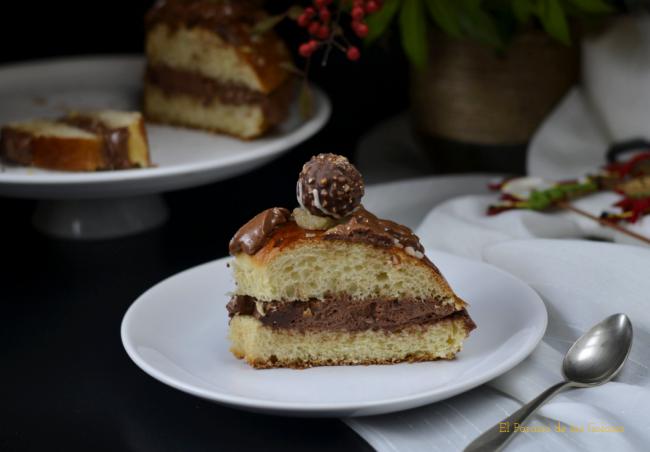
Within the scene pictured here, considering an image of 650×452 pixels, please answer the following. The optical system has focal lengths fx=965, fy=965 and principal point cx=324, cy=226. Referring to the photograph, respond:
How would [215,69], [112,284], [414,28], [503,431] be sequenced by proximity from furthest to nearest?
[215,69]
[414,28]
[112,284]
[503,431]

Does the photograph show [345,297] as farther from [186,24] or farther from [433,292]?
[186,24]

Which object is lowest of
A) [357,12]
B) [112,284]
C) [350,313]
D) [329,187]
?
[112,284]

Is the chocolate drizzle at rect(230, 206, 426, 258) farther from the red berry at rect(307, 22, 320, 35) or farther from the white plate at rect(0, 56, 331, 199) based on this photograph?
the red berry at rect(307, 22, 320, 35)

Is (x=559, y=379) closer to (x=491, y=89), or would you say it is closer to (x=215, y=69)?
(x=491, y=89)

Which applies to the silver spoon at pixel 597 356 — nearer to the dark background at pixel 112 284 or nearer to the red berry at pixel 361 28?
the dark background at pixel 112 284

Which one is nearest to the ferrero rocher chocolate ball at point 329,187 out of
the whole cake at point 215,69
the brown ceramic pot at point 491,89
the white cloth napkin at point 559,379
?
the white cloth napkin at point 559,379

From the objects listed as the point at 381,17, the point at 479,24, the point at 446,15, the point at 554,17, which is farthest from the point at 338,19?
the point at 554,17

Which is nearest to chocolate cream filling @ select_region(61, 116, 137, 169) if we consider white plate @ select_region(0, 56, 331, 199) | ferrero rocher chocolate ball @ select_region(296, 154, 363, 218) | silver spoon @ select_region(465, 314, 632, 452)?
white plate @ select_region(0, 56, 331, 199)
